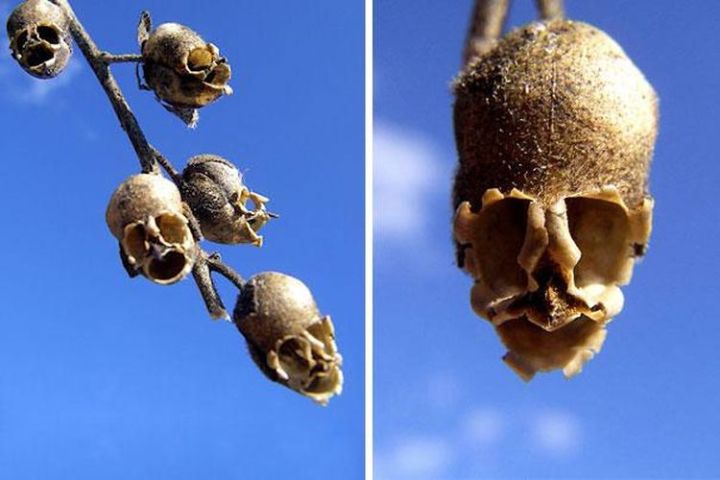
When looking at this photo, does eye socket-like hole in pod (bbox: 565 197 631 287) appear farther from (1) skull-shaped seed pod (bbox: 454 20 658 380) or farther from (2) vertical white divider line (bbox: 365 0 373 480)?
(2) vertical white divider line (bbox: 365 0 373 480)

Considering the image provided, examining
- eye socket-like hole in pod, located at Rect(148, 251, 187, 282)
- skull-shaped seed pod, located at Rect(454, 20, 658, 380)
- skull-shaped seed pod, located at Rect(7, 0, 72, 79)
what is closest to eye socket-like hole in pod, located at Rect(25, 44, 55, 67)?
skull-shaped seed pod, located at Rect(7, 0, 72, 79)

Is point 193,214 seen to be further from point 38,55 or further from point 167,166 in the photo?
point 38,55

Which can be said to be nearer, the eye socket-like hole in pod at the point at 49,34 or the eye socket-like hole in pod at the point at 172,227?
the eye socket-like hole in pod at the point at 172,227

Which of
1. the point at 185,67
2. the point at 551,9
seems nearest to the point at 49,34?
the point at 185,67

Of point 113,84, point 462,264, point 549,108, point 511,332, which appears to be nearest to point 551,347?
point 511,332

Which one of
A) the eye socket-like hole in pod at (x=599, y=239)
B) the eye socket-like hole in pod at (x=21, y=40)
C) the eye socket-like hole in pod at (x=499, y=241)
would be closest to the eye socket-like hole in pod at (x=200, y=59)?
the eye socket-like hole in pod at (x=21, y=40)

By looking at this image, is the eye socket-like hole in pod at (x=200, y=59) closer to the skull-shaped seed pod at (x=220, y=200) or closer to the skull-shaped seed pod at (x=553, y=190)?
the skull-shaped seed pod at (x=220, y=200)
